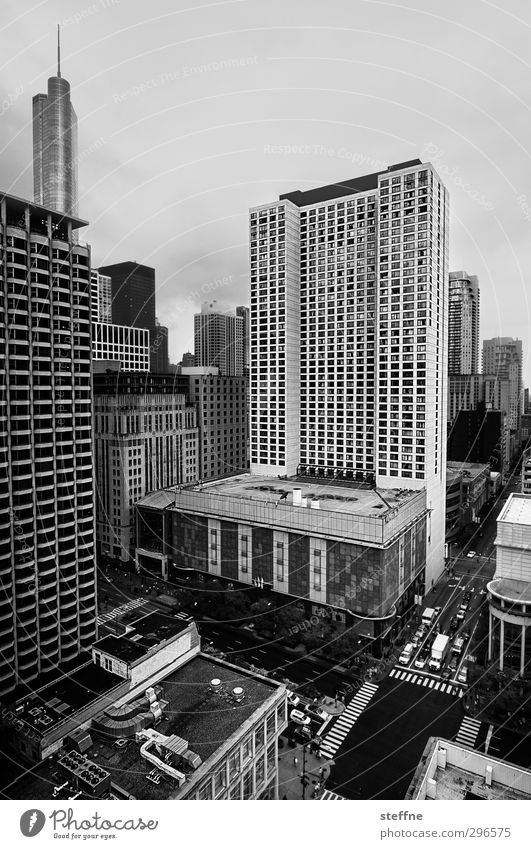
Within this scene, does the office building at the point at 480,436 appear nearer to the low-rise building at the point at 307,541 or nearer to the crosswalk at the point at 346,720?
the low-rise building at the point at 307,541

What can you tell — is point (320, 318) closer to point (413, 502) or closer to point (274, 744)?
point (413, 502)

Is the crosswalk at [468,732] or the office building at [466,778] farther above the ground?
the office building at [466,778]

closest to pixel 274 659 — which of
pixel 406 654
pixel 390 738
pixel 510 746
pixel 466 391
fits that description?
pixel 406 654

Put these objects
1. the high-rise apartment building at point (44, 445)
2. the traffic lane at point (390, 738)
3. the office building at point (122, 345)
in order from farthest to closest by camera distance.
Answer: the office building at point (122, 345) → the high-rise apartment building at point (44, 445) → the traffic lane at point (390, 738)

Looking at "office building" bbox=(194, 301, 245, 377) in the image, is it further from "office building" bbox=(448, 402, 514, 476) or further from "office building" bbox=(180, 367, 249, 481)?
"office building" bbox=(448, 402, 514, 476)

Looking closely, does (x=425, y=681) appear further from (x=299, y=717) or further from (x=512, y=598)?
(x=299, y=717)
